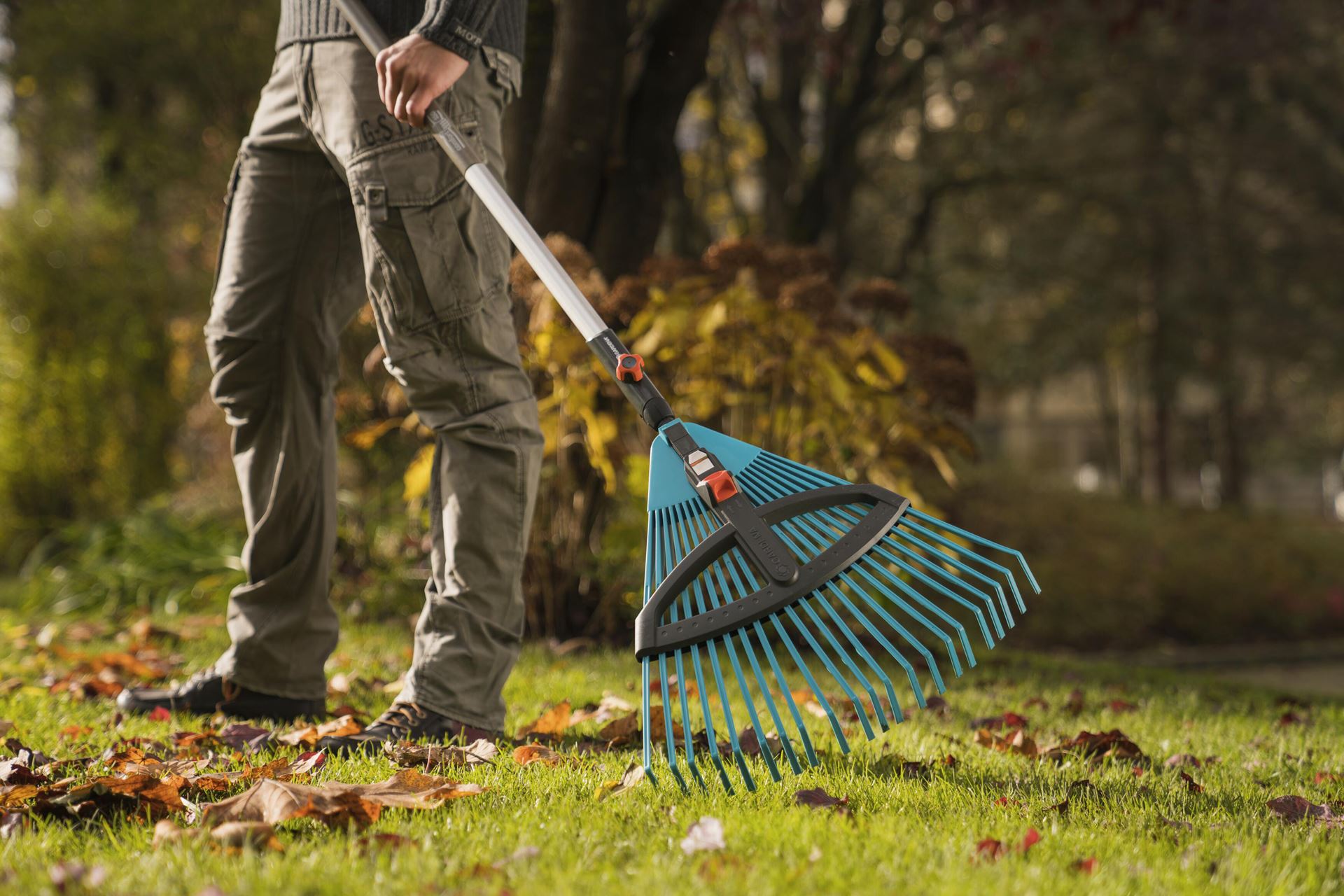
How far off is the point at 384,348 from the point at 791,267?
218 centimetres

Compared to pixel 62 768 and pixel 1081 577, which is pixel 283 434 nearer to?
pixel 62 768

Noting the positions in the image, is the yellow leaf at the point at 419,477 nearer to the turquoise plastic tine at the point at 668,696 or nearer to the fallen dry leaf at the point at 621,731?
the fallen dry leaf at the point at 621,731

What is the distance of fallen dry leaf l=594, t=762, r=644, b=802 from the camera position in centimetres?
188

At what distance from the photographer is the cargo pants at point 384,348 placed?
2.27m

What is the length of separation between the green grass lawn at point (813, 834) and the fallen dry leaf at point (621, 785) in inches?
0.8

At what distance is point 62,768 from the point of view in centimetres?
200

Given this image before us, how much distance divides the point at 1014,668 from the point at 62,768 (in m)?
3.20

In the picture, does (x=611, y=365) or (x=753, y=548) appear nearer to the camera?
(x=753, y=548)

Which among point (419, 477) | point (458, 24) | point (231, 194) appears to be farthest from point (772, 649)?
point (419, 477)

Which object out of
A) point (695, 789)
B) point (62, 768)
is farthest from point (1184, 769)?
point (62, 768)

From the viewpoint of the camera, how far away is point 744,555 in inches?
75.2

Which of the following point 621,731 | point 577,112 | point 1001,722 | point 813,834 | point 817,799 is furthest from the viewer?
point 577,112

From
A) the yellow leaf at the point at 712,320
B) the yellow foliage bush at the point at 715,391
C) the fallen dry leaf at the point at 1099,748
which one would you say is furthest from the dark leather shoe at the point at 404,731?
the yellow leaf at the point at 712,320

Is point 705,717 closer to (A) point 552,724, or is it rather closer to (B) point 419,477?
(A) point 552,724
